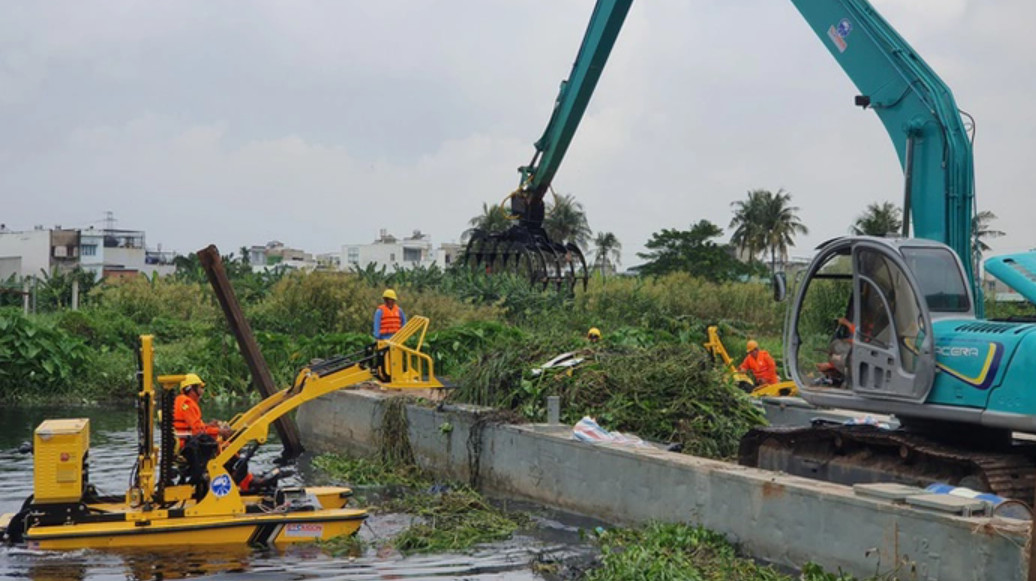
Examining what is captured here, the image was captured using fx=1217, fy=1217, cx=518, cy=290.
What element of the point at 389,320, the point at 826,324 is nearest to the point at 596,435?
the point at 826,324

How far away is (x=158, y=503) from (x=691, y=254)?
57163 mm

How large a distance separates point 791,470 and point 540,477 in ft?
10.9

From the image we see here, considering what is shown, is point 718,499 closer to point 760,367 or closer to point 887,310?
point 887,310

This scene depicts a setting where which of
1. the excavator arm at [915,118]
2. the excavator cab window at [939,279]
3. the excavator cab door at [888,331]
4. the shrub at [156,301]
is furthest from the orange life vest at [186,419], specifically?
the shrub at [156,301]

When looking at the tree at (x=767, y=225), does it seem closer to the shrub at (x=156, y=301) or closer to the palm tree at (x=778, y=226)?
the palm tree at (x=778, y=226)

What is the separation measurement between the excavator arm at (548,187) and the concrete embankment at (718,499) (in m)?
12.1

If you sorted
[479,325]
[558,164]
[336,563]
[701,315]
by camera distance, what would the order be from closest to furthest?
[336,563], [479,325], [558,164], [701,315]

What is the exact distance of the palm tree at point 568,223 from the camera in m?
91.2

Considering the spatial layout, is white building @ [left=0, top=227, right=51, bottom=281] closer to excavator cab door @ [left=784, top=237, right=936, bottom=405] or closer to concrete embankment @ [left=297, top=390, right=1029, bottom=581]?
concrete embankment @ [left=297, top=390, right=1029, bottom=581]

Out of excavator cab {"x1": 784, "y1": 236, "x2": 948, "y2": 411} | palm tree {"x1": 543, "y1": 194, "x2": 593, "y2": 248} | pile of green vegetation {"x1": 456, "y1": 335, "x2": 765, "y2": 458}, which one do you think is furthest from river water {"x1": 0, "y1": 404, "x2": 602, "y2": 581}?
palm tree {"x1": 543, "y1": 194, "x2": 593, "y2": 248}

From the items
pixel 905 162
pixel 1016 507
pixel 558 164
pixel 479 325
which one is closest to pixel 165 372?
pixel 479 325

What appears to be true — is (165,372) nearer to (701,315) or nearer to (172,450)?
(172,450)

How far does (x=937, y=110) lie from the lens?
14.2 m

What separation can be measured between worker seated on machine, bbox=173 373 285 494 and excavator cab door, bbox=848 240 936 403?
6470mm
